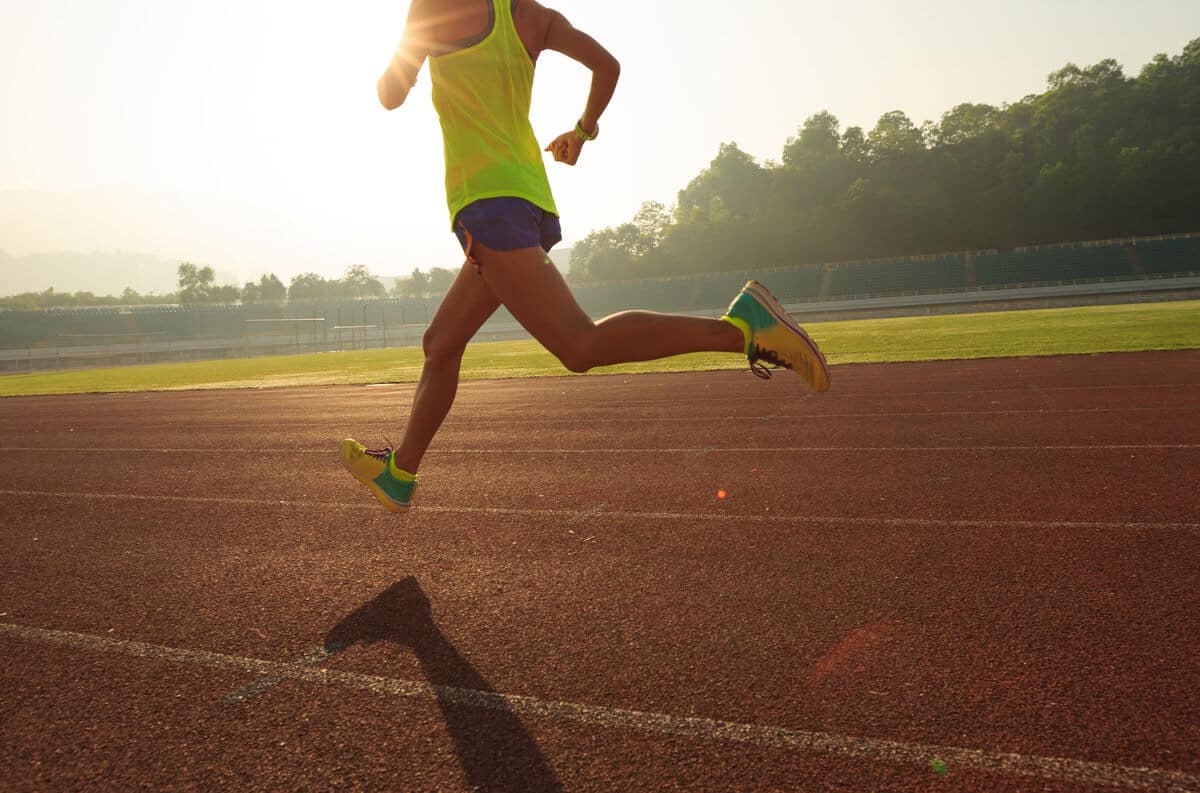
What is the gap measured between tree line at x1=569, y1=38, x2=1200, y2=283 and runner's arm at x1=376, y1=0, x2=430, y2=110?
93.1 meters

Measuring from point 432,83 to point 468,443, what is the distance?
4.53 meters

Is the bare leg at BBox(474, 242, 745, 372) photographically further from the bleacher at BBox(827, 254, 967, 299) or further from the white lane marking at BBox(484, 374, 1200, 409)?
the bleacher at BBox(827, 254, 967, 299)

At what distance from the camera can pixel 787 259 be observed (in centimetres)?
9762

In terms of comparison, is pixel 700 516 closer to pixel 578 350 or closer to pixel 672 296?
pixel 578 350

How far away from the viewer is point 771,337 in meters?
→ 3.34

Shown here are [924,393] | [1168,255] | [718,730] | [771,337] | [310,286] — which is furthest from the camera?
[310,286]

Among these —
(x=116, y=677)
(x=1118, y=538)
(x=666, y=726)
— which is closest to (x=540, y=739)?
(x=666, y=726)

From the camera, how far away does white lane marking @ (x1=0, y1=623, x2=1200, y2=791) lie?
1.78m

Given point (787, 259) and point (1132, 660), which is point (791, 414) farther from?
point (787, 259)

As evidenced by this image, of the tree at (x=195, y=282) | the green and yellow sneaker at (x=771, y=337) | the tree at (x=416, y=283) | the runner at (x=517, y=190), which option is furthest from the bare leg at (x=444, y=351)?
the tree at (x=416, y=283)

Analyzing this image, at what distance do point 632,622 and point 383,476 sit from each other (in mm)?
1578

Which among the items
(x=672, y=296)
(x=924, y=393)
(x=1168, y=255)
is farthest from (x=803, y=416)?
(x=672, y=296)

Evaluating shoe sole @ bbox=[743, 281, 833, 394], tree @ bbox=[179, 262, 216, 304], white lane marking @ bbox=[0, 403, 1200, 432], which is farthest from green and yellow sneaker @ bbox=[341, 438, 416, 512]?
tree @ bbox=[179, 262, 216, 304]

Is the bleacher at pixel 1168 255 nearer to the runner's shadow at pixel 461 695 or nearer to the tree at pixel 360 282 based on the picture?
the runner's shadow at pixel 461 695
